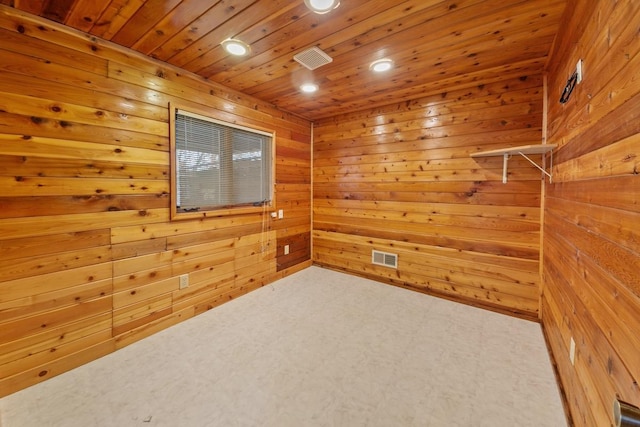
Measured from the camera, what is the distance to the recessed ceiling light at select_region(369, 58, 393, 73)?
7.23 ft

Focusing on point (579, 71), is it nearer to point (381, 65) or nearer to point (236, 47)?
point (381, 65)

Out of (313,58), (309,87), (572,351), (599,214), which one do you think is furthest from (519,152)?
(309,87)

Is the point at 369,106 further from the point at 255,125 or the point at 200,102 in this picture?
the point at 200,102

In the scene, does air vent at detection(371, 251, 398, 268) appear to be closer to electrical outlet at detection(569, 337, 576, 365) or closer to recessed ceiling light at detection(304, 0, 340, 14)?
electrical outlet at detection(569, 337, 576, 365)

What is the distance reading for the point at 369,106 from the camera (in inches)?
132

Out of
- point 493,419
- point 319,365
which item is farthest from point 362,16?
point 493,419

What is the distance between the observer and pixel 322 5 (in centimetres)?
152

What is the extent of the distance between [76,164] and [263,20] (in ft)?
5.28

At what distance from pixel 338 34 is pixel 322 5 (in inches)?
13.2

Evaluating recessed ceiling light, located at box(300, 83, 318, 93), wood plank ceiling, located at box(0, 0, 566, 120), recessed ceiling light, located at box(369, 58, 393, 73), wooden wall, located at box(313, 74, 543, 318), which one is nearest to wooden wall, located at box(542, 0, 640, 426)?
wood plank ceiling, located at box(0, 0, 566, 120)

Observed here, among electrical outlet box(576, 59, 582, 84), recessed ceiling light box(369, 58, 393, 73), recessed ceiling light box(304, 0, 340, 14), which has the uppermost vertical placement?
recessed ceiling light box(369, 58, 393, 73)

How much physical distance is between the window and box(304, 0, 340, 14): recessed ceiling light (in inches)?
59.0

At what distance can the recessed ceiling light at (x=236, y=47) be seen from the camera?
1.92m

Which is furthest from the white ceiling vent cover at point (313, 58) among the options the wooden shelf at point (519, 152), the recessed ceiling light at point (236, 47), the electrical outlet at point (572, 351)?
the electrical outlet at point (572, 351)
